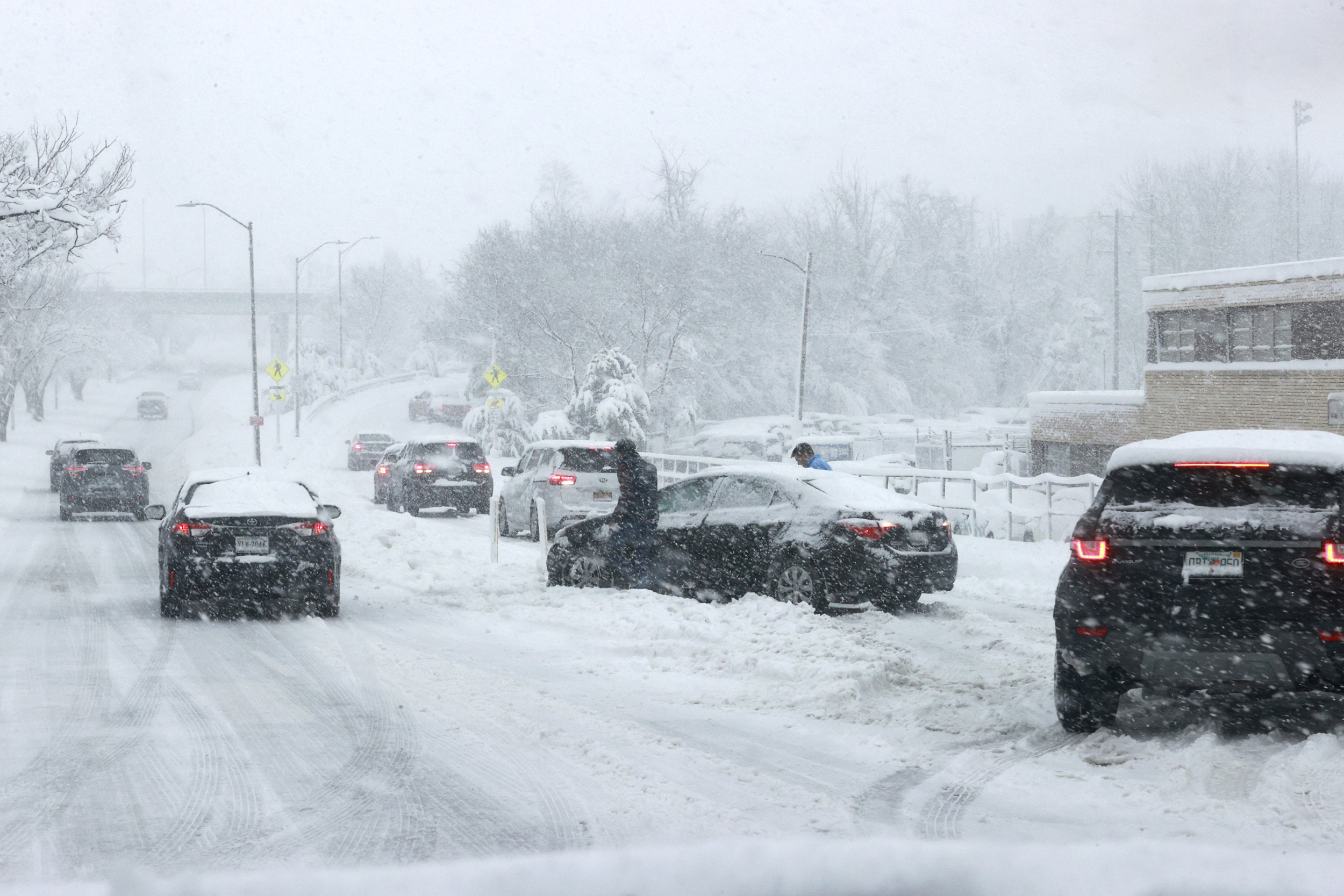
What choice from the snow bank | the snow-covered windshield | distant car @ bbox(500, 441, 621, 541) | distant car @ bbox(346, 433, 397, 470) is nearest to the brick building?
distant car @ bbox(500, 441, 621, 541)

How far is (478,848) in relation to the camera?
493 cm

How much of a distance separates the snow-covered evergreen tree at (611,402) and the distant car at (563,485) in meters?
21.0

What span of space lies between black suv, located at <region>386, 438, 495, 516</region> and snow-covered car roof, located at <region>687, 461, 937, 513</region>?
13134 mm

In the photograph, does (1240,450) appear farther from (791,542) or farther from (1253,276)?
(1253,276)

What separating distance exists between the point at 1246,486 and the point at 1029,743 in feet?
5.74

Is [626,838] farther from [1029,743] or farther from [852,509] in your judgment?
[852,509]

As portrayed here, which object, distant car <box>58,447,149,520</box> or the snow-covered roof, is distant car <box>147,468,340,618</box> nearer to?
distant car <box>58,447,149,520</box>

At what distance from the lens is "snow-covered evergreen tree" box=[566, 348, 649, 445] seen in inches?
1630

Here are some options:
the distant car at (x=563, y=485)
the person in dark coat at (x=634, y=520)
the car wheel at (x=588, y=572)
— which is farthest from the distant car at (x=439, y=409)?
the person in dark coat at (x=634, y=520)

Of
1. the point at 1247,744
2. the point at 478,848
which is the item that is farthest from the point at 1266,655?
the point at 478,848

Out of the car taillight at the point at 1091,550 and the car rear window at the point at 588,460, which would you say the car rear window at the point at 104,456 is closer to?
the car rear window at the point at 588,460

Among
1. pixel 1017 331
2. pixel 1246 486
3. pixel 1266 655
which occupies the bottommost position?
pixel 1266 655

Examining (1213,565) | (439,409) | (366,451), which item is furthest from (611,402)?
(1213,565)

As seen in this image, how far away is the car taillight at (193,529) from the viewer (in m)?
11.5
